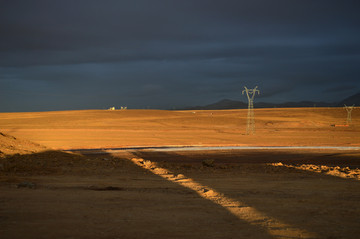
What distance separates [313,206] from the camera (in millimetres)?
7879

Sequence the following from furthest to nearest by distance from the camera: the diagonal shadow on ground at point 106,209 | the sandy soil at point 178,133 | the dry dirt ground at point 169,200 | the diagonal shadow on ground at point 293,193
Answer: the sandy soil at point 178,133
the diagonal shadow on ground at point 293,193
the dry dirt ground at point 169,200
the diagonal shadow on ground at point 106,209

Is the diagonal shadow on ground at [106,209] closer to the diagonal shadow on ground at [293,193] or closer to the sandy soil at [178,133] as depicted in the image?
the diagonal shadow on ground at [293,193]

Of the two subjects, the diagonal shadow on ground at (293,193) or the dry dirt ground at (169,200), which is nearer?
the dry dirt ground at (169,200)

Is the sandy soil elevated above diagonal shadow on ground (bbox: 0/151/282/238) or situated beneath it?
elevated above

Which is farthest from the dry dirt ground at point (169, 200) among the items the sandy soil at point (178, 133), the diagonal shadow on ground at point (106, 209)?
the sandy soil at point (178, 133)

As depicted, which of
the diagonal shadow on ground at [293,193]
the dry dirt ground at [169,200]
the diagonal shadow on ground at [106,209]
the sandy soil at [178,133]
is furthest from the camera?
the sandy soil at [178,133]

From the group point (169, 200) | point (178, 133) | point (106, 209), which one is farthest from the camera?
point (178, 133)

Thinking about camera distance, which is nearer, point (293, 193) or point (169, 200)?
point (169, 200)

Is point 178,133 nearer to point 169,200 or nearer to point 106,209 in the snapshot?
point 169,200

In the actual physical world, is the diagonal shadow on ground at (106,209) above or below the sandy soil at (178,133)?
below

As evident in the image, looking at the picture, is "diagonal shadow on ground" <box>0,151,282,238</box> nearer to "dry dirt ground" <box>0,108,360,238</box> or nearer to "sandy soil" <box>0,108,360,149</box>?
"dry dirt ground" <box>0,108,360,238</box>

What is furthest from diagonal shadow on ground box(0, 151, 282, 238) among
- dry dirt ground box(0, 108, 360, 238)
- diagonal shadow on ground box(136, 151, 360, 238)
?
diagonal shadow on ground box(136, 151, 360, 238)

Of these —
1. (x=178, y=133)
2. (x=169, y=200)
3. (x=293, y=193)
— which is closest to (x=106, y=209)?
(x=169, y=200)

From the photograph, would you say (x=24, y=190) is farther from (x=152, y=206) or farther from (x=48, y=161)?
(x=48, y=161)
